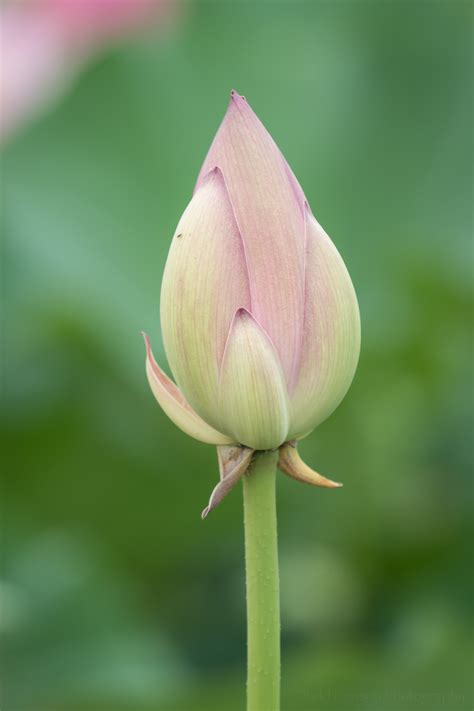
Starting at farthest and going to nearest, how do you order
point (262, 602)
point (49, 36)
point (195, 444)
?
point (49, 36) < point (195, 444) < point (262, 602)

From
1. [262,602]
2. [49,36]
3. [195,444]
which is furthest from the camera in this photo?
[49,36]

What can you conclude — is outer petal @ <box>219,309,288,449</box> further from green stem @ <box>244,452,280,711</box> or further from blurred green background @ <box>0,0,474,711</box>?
blurred green background @ <box>0,0,474,711</box>

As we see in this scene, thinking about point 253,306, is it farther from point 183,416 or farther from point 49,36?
point 49,36

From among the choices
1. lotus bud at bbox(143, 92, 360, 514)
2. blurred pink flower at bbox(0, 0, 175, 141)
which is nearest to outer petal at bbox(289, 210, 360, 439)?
lotus bud at bbox(143, 92, 360, 514)

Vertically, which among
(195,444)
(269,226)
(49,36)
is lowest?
(269,226)

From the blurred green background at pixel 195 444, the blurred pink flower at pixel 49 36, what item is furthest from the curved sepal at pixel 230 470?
the blurred pink flower at pixel 49 36

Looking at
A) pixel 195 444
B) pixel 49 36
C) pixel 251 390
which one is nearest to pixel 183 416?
pixel 251 390
